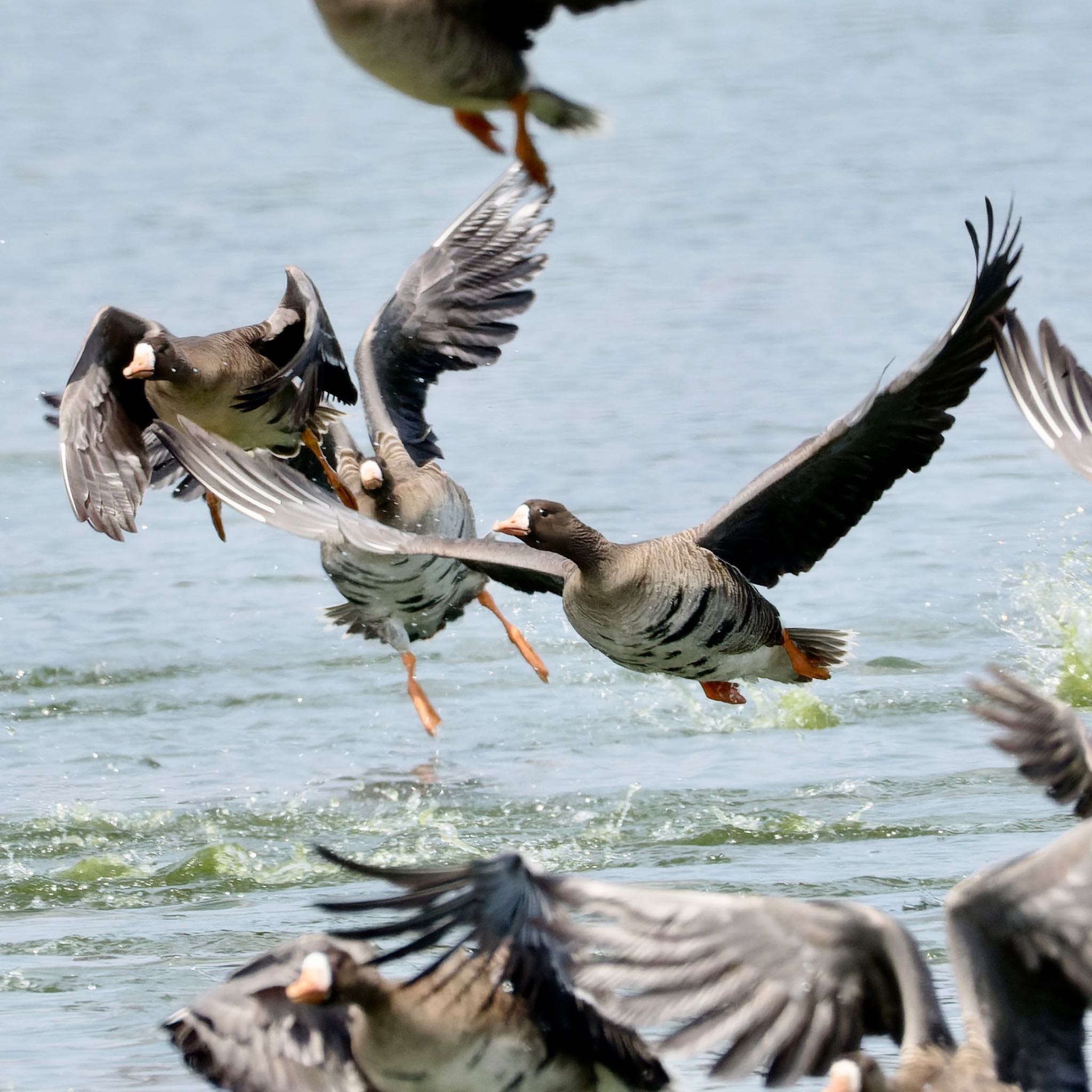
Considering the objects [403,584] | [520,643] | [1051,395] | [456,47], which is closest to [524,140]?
[456,47]

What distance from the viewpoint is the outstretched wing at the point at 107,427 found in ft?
27.3

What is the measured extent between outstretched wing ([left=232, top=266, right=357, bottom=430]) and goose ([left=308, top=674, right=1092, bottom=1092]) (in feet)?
13.2

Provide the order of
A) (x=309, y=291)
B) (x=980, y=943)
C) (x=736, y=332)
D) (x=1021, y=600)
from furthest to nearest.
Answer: (x=736, y=332) → (x=1021, y=600) → (x=309, y=291) → (x=980, y=943)

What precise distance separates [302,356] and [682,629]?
194cm

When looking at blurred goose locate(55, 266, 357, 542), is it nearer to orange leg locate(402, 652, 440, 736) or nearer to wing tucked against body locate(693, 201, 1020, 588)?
orange leg locate(402, 652, 440, 736)

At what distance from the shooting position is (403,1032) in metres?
5.25

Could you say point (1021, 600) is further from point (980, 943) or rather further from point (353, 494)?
point (980, 943)

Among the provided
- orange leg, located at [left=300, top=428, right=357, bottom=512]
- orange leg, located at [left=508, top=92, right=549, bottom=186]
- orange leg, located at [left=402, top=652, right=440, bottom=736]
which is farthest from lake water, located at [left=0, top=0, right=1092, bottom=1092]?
orange leg, located at [left=508, top=92, right=549, bottom=186]

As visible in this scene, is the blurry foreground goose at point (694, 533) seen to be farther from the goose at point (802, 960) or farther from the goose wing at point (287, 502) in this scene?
the goose at point (802, 960)

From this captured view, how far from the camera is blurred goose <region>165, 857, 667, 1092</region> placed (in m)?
5.15

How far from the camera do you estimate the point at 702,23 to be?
110 ft

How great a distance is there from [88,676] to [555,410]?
5.16 m

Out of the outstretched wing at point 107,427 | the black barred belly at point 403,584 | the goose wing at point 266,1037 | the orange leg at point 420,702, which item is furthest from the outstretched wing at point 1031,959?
the orange leg at point 420,702

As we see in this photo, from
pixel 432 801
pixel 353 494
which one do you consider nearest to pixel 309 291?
pixel 353 494
